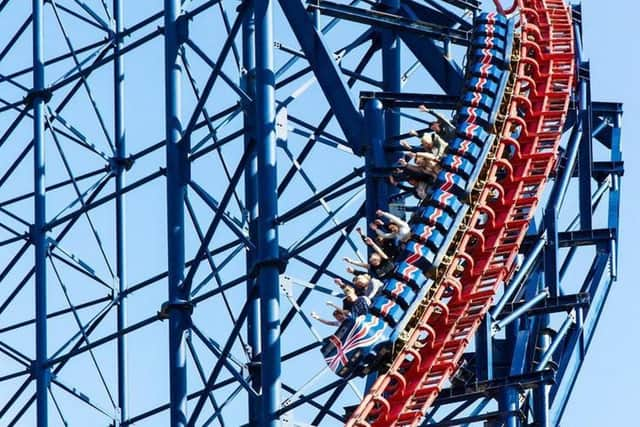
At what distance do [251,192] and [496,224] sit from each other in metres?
3.07

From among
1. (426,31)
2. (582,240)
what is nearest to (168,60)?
(426,31)

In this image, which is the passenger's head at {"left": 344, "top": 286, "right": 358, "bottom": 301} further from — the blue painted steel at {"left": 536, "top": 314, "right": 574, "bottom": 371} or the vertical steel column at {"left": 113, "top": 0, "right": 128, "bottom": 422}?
the vertical steel column at {"left": 113, "top": 0, "right": 128, "bottom": 422}

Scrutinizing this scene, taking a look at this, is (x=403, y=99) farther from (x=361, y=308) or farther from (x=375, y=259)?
(x=361, y=308)

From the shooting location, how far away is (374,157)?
24.3m

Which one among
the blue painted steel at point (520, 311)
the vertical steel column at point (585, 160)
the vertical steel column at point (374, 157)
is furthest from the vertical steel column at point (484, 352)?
the vertical steel column at point (585, 160)

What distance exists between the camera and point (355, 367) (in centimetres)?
2275

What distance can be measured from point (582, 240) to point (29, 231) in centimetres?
692

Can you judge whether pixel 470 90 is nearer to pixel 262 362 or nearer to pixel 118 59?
pixel 262 362

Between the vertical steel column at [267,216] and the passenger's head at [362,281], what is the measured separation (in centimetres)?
71

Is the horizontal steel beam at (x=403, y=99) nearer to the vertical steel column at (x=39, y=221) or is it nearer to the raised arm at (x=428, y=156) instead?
the raised arm at (x=428, y=156)

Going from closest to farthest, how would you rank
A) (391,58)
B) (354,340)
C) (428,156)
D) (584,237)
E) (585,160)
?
(354,340) → (428,156) → (584,237) → (585,160) → (391,58)

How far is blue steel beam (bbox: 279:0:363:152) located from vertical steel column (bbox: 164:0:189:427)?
5.46 feet

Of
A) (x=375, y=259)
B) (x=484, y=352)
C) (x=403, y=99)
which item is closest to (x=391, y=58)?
(x=403, y=99)

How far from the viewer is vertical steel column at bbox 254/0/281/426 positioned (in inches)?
915
